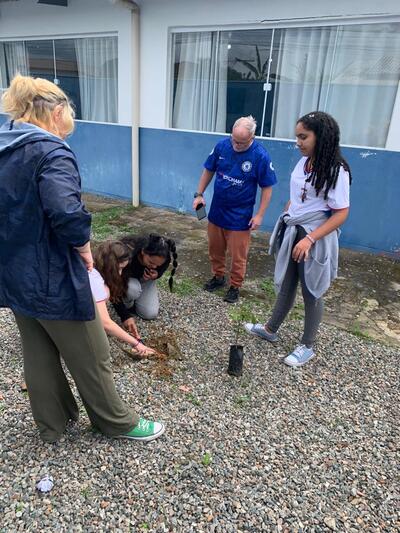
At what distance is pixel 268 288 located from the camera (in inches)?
164

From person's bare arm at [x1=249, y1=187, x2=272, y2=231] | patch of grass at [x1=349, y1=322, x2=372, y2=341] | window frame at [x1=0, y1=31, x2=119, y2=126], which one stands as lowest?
patch of grass at [x1=349, y1=322, x2=372, y2=341]

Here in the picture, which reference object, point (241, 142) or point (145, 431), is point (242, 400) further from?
point (241, 142)

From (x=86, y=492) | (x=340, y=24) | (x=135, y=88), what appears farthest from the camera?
(x=135, y=88)

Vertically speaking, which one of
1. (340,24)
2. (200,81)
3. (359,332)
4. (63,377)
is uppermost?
(340,24)

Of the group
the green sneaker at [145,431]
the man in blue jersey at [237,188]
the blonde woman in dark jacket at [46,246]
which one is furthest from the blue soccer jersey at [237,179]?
the blonde woman in dark jacket at [46,246]

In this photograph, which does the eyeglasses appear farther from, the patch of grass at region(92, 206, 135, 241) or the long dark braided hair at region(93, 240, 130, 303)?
the patch of grass at region(92, 206, 135, 241)

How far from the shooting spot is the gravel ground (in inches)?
71.6

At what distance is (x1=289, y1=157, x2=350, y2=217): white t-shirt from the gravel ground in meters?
1.12

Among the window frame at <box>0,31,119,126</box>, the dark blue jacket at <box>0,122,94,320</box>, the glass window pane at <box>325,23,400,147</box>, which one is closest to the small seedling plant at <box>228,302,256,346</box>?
the dark blue jacket at <box>0,122,94,320</box>

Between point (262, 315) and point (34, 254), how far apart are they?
243 cm

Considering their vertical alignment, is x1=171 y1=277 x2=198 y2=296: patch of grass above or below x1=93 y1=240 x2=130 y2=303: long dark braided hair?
below

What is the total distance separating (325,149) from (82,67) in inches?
235

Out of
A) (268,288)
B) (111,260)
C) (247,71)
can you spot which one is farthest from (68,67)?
(111,260)

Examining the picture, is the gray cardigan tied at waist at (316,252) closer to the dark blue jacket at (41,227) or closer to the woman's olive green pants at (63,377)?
the woman's olive green pants at (63,377)
